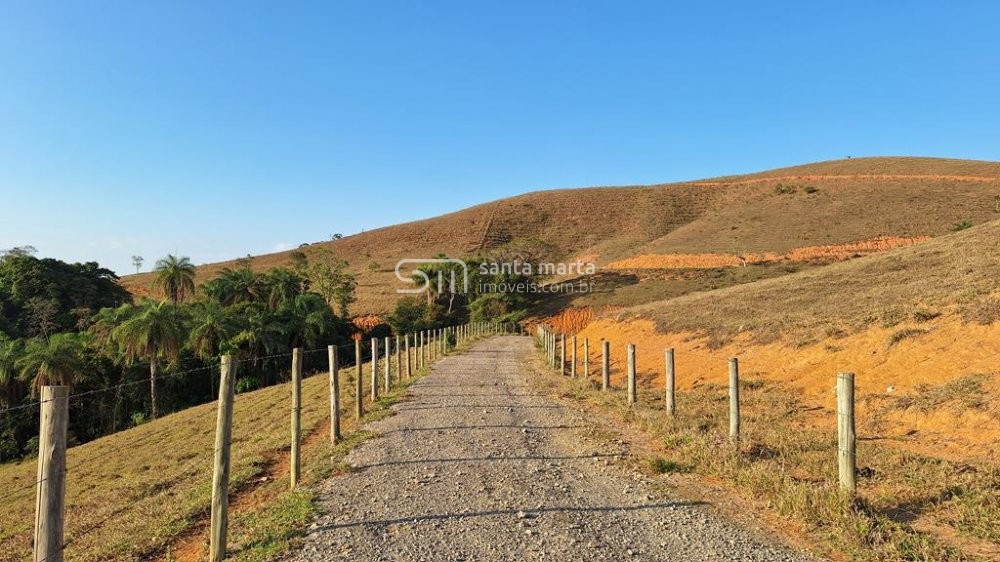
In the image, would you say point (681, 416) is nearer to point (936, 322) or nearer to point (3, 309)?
point (936, 322)

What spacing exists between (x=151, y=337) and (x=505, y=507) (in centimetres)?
3267

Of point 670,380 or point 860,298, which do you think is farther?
point 860,298

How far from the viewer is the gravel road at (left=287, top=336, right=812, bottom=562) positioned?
16.4ft

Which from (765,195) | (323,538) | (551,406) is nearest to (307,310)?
(551,406)

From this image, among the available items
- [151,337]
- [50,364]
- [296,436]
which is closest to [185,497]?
[296,436]

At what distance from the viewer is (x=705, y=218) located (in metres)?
88.4

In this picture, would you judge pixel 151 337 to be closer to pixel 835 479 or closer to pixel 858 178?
pixel 835 479

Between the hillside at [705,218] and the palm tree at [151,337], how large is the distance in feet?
96.9

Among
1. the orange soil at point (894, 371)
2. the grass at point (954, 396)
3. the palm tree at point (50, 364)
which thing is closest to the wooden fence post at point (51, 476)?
the orange soil at point (894, 371)

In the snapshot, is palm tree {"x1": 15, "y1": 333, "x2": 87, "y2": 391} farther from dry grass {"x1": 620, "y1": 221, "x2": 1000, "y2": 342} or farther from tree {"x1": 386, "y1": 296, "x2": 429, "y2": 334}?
dry grass {"x1": 620, "y1": 221, "x2": 1000, "y2": 342}

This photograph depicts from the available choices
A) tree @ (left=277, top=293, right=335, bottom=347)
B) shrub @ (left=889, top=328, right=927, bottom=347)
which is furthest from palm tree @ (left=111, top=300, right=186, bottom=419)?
shrub @ (left=889, top=328, right=927, bottom=347)

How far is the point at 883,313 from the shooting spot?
1498 cm

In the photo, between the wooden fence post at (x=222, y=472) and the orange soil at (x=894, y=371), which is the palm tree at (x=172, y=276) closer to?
the orange soil at (x=894, y=371)

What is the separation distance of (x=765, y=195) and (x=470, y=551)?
331 ft
